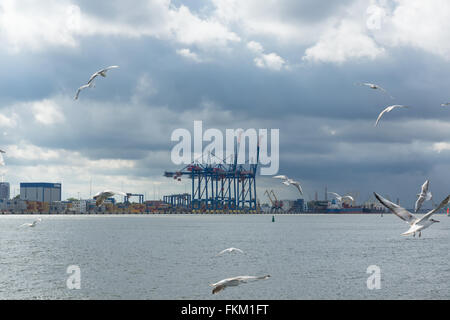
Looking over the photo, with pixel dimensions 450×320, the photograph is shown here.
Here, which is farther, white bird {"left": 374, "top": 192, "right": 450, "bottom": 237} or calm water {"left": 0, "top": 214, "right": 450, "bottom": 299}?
calm water {"left": 0, "top": 214, "right": 450, "bottom": 299}

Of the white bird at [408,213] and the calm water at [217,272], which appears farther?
the calm water at [217,272]

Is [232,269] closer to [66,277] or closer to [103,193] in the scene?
[66,277]

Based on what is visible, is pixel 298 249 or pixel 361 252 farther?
Result: pixel 298 249

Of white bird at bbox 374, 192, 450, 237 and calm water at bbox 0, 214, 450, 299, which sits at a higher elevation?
white bird at bbox 374, 192, 450, 237

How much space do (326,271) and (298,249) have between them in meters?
24.1

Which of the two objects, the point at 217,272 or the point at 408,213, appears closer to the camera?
the point at 408,213

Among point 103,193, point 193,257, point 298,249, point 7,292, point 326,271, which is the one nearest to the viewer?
point 103,193

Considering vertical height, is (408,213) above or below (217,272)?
above

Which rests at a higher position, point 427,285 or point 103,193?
point 103,193

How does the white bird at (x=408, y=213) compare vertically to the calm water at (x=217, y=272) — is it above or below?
above
